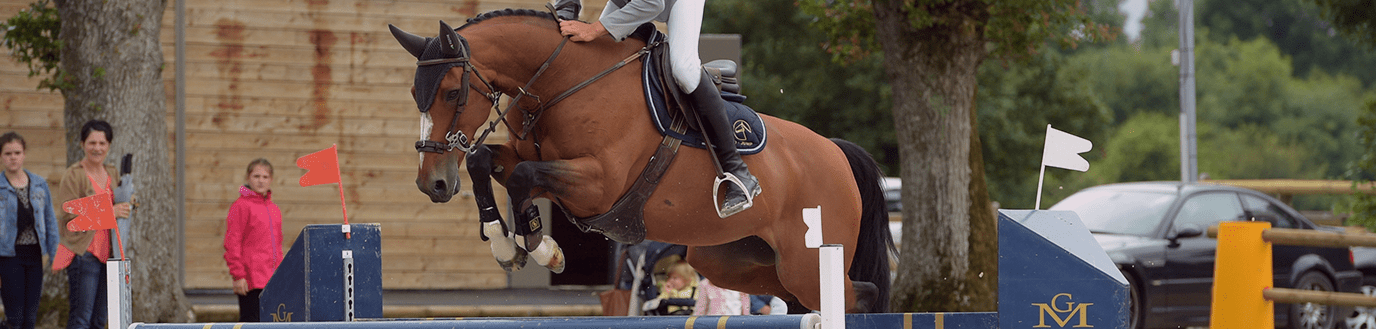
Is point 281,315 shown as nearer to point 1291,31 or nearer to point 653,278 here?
point 653,278

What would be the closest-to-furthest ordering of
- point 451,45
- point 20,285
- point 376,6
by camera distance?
point 451,45
point 20,285
point 376,6

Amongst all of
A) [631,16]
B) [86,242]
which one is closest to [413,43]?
[631,16]

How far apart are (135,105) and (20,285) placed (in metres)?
1.84

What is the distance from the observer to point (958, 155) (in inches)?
362

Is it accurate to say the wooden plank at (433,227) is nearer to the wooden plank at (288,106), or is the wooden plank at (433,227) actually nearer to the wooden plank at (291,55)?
the wooden plank at (288,106)

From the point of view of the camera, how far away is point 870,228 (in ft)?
16.4

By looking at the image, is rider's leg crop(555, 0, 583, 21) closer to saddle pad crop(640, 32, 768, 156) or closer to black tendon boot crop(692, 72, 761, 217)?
saddle pad crop(640, 32, 768, 156)

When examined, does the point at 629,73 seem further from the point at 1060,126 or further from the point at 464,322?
the point at 1060,126

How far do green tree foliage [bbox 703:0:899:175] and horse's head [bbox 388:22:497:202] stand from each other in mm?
20266

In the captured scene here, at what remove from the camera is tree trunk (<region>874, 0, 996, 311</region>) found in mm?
9094

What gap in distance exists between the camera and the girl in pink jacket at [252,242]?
6.33 meters

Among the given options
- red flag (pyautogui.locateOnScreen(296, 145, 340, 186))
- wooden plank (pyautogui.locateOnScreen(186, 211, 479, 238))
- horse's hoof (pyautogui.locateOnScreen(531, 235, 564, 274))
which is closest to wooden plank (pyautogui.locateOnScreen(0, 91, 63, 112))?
wooden plank (pyautogui.locateOnScreen(186, 211, 479, 238))

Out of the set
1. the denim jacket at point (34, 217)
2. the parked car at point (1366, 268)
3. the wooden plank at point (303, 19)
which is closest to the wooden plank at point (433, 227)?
the wooden plank at point (303, 19)

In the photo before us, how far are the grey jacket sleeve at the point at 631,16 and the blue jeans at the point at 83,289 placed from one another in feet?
11.8
